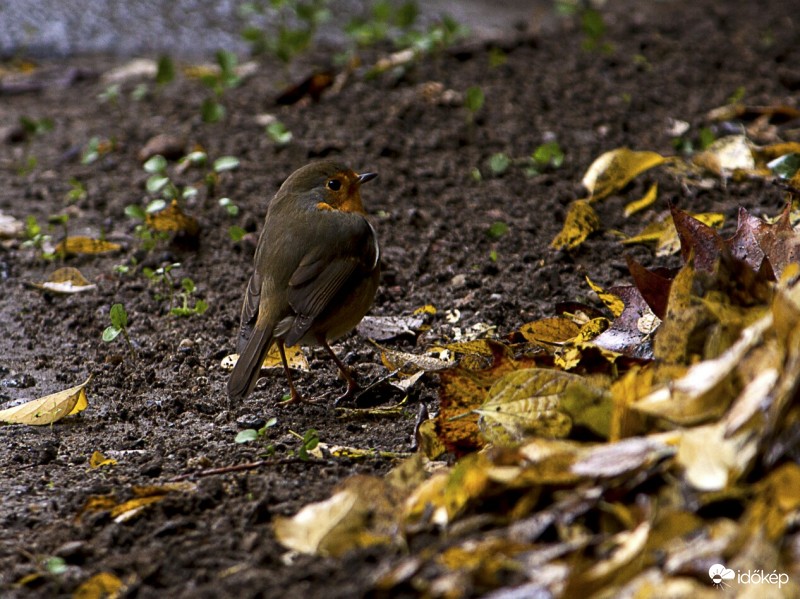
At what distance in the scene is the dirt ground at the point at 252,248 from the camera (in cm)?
262

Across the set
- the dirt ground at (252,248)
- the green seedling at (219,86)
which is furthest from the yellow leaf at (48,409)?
the green seedling at (219,86)

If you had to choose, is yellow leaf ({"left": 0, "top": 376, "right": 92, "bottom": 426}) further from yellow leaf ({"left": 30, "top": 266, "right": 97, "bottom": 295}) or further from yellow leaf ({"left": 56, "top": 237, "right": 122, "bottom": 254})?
yellow leaf ({"left": 56, "top": 237, "right": 122, "bottom": 254})

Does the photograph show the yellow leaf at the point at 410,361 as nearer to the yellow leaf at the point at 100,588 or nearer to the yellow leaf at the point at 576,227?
the yellow leaf at the point at 576,227

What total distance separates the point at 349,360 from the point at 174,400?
28.7 inches

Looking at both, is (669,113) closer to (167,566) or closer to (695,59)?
(695,59)

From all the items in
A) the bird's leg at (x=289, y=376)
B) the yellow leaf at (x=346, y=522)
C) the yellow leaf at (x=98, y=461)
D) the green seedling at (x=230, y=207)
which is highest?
the yellow leaf at (x=346, y=522)

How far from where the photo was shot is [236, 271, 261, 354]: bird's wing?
3846 millimetres

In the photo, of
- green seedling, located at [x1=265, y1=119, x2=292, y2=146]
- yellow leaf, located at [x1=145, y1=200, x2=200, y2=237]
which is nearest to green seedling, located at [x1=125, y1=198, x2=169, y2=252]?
yellow leaf, located at [x1=145, y1=200, x2=200, y2=237]

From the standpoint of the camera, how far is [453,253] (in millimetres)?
4605

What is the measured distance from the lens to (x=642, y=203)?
4727mm

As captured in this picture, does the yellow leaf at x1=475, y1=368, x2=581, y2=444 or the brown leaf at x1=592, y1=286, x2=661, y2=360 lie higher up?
the yellow leaf at x1=475, y1=368, x2=581, y2=444

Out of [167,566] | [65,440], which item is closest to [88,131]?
[65,440]

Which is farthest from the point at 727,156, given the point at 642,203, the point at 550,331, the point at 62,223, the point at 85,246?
the point at 62,223

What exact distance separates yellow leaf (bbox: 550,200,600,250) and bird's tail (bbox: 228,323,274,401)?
1354mm
